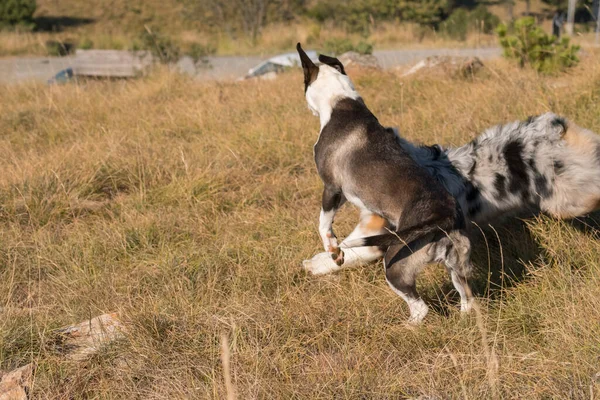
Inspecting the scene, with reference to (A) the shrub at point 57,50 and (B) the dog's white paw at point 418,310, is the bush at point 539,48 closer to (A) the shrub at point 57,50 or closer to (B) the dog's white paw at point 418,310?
(B) the dog's white paw at point 418,310

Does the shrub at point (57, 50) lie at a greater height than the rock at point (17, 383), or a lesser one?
lesser

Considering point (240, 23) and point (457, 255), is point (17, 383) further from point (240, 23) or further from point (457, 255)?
point (240, 23)

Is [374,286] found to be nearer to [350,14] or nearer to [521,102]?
[521,102]

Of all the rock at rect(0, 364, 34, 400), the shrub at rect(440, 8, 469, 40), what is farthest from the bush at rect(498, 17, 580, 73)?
the shrub at rect(440, 8, 469, 40)

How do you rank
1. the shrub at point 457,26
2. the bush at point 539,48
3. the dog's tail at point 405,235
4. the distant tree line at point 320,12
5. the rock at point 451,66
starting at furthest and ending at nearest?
the distant tree line at point 320,12 → the shrub at point 457,26 → the rock at point 451,66 → the bush at point 539,48 → the dog's tail at point 405,235

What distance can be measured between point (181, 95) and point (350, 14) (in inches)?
924

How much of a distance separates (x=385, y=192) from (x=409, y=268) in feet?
1.87

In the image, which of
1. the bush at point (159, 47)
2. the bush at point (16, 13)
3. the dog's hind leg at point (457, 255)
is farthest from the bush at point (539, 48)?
the bush at point (16, 13)

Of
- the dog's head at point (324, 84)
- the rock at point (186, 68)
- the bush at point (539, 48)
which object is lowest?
the rock at point (186, 68)

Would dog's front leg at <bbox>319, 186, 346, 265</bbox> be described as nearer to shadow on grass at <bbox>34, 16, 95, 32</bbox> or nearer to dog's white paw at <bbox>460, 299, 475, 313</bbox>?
dog's white paw at <bbox>460, 299, 475, 313</bbox>

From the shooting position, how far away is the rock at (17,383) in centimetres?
314

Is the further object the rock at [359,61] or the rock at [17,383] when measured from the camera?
the rock at [359,61]

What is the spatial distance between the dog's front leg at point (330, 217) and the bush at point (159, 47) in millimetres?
8717

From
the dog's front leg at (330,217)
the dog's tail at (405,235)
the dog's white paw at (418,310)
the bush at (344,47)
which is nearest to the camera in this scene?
the dog's tail at (405,235)
